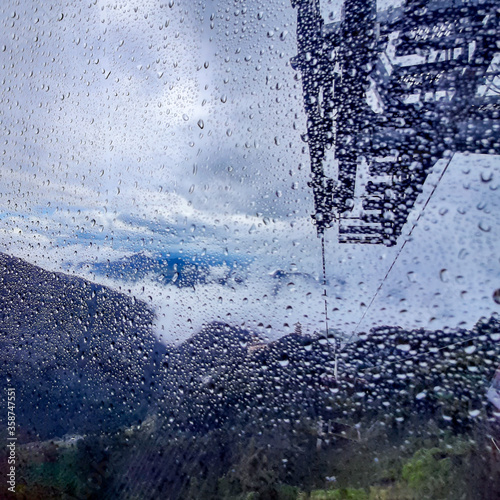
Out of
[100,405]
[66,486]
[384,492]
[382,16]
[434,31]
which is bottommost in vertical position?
[66,486]

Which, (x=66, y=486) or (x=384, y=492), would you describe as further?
(x=66, y=486)

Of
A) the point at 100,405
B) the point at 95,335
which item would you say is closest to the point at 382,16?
the point at 95,335

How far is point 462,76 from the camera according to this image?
1124 millimetres

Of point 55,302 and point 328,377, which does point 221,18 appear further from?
point 55,302

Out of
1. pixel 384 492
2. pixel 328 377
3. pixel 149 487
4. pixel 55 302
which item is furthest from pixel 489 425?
pixel 55 302

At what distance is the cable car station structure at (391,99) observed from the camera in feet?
3.61

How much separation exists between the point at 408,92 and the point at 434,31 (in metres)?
0.20

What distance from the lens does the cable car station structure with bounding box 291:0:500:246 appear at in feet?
3.61

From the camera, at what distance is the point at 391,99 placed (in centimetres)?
127

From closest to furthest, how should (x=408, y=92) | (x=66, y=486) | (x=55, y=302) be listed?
1. (x=408, y=92)
2. (x=66, y=486)
3. (x=55, y=302)

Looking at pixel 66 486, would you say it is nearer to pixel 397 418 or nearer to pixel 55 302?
pixel 55 302

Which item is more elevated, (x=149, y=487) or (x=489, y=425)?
(x=489, y=425)

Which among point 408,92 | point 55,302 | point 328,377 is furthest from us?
point 55,302

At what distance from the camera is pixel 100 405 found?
183 centimetres
